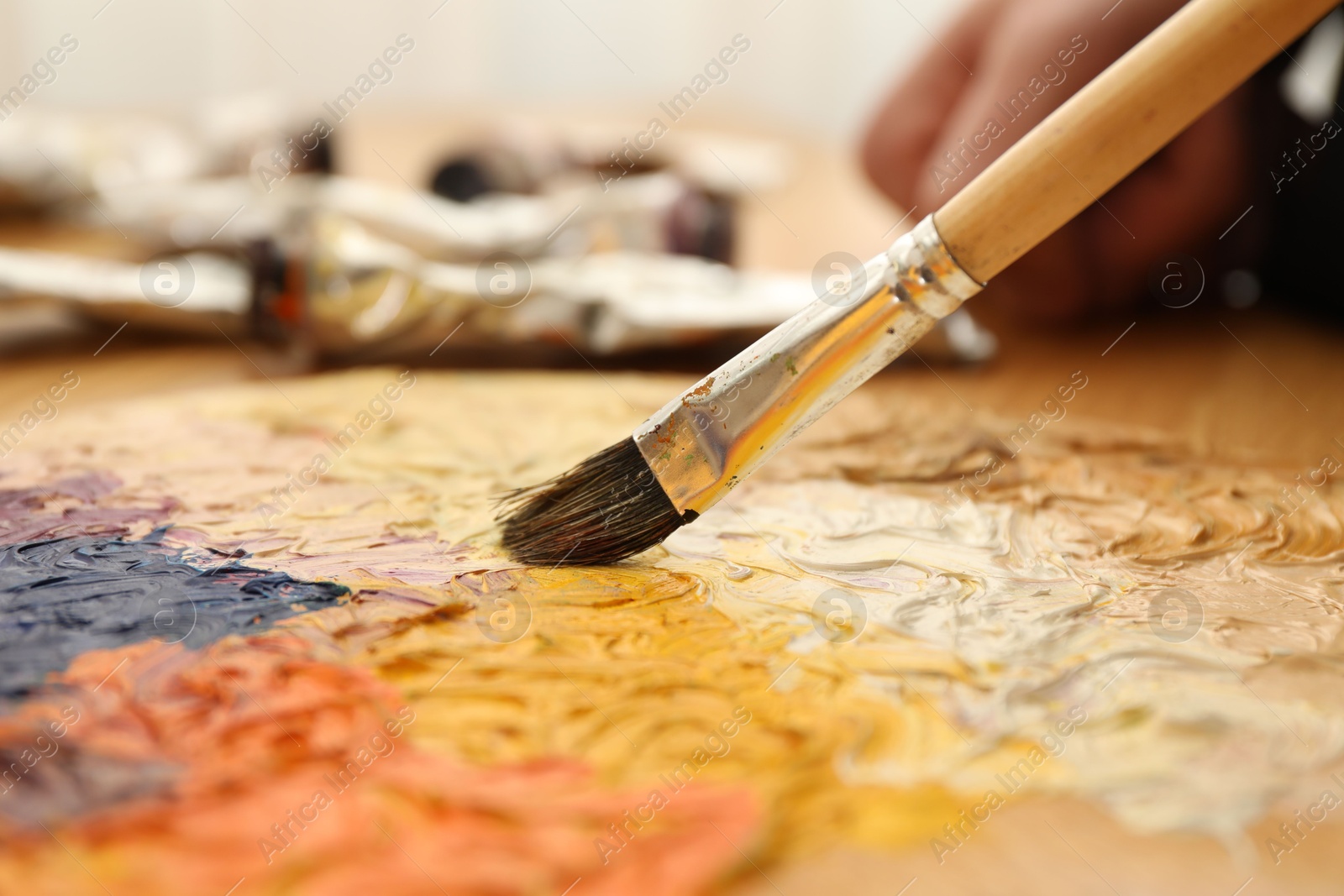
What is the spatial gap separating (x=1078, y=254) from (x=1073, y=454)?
31 centimetres

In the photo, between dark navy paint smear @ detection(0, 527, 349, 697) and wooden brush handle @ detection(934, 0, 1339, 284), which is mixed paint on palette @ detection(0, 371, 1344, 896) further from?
wooden brush handle @ detection(934, 0, 1339, 284)

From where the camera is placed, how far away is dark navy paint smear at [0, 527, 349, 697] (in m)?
0.48

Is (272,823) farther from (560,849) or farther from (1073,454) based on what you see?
(1073,454)

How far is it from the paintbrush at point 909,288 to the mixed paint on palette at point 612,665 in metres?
0.05

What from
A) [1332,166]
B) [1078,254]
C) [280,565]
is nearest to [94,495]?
[280,565]

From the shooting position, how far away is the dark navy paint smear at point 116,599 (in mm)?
484

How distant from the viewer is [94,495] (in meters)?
0.64

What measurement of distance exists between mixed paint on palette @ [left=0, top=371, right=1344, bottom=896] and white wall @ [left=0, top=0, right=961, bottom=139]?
190cm

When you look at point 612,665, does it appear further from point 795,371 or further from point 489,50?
point 489,50
